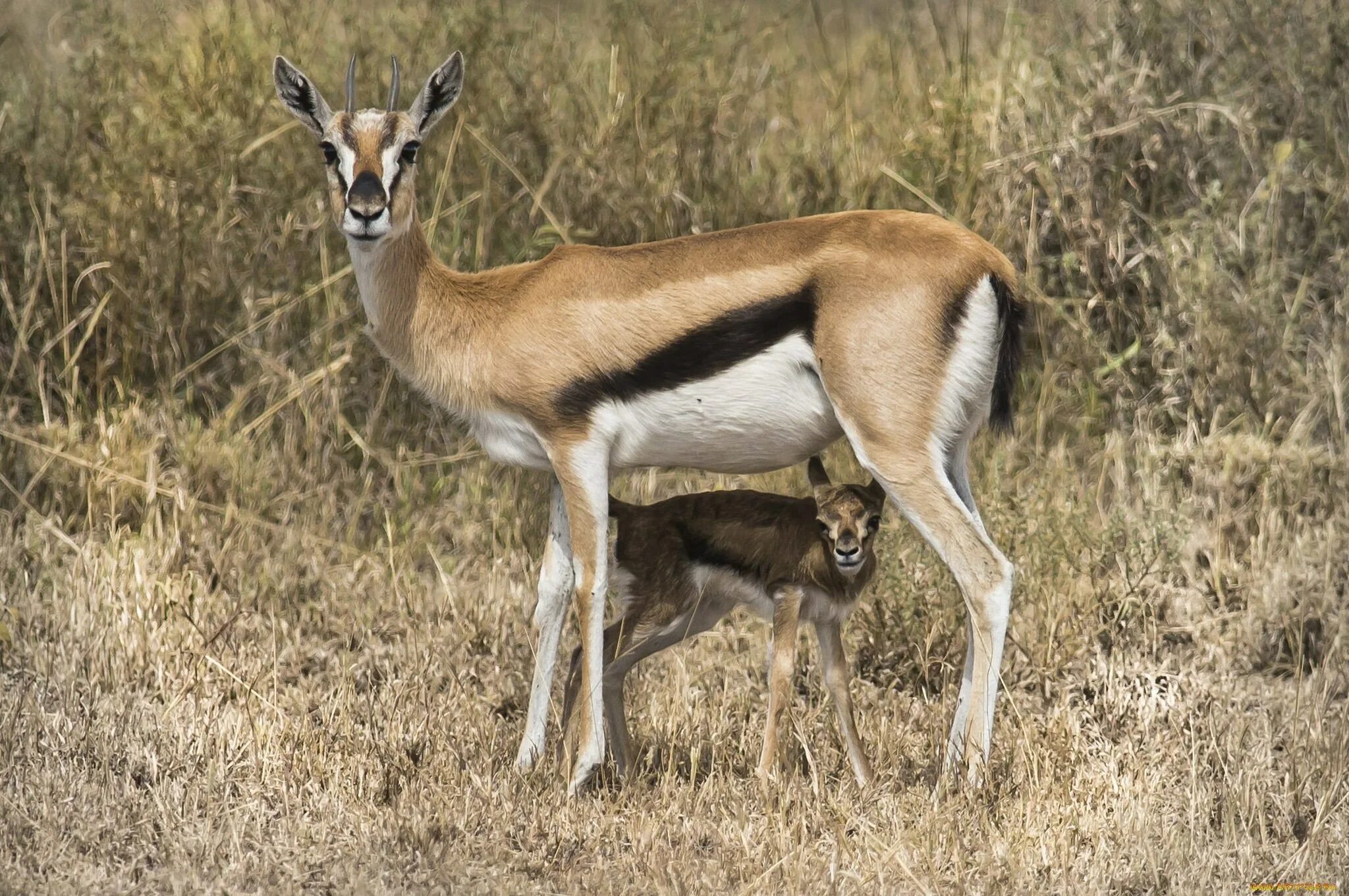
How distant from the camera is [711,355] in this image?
4.92 m

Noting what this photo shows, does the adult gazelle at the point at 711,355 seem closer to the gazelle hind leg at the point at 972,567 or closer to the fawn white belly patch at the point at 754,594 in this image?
the gazelle hind leg at the point at 972,567

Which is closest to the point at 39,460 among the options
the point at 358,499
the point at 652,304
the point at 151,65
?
the point at 358,499

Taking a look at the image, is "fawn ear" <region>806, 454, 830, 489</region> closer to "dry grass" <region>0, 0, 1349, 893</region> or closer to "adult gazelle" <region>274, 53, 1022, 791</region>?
"adult gazelle" <region>274, 53, 1022, 791</region>

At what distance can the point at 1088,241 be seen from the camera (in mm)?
7613

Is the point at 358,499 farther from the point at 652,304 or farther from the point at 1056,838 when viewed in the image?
the point at 1056,838

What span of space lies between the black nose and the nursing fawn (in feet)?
4.29

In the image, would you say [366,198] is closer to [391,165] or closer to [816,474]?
[391,165]

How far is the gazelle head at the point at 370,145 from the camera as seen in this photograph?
16.2 ft

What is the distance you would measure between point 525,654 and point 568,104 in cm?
318

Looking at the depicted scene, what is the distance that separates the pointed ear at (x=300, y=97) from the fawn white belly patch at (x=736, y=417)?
136 centimetres

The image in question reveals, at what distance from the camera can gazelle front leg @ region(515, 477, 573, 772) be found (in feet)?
17.4

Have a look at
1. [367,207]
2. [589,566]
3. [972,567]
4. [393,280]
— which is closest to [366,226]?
[367,207]

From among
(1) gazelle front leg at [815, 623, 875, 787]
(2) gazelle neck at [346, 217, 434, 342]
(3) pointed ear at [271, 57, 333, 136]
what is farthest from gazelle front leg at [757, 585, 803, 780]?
(3) pointed ear at [271, 57, 333, 136]

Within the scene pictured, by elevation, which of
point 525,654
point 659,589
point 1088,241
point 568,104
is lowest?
point 525,654
